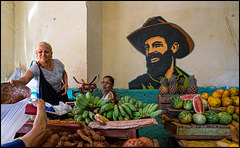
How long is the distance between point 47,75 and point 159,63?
2.92m

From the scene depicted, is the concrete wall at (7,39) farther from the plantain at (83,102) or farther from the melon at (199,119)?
the melon at (199,119)

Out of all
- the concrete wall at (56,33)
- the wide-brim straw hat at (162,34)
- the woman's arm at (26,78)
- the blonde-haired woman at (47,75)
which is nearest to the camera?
the woman's arm at (26,78)

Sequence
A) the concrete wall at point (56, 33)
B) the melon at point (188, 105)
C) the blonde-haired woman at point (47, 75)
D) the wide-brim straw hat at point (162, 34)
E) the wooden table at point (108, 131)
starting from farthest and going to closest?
the wide-brim straw hat at point (162, 34) < the concrete wall at point (56, 33) < the blonde-haired woman at point (47, 75) < the melon at point (188, 105) < the wooden table at point (108, 131)

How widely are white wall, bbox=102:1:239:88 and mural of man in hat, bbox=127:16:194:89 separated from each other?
0.13 m

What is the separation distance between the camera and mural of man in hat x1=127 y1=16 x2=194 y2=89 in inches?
170

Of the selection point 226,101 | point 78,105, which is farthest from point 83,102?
point 226,101

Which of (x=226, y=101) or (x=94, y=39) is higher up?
(x=94, y=39)

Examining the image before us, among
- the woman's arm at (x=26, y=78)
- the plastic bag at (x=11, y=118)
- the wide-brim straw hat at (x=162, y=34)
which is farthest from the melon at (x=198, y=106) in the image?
the wide-brim straw hat at (x=162, y=34)

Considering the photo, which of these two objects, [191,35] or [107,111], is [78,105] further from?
[191,35]

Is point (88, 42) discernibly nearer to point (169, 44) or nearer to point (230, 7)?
point (169, 44)

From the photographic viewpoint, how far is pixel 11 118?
1248mm

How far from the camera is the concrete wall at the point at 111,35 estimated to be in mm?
3807

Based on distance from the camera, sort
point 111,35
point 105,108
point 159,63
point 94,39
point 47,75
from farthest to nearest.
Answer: point 111,35 < point 159,63 < point 94,39 < point 47,75 < point 105,108

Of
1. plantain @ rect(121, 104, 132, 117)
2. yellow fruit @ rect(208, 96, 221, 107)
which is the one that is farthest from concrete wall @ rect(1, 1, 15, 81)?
yellow fruit @ rect(208, 96, 221, 107)
